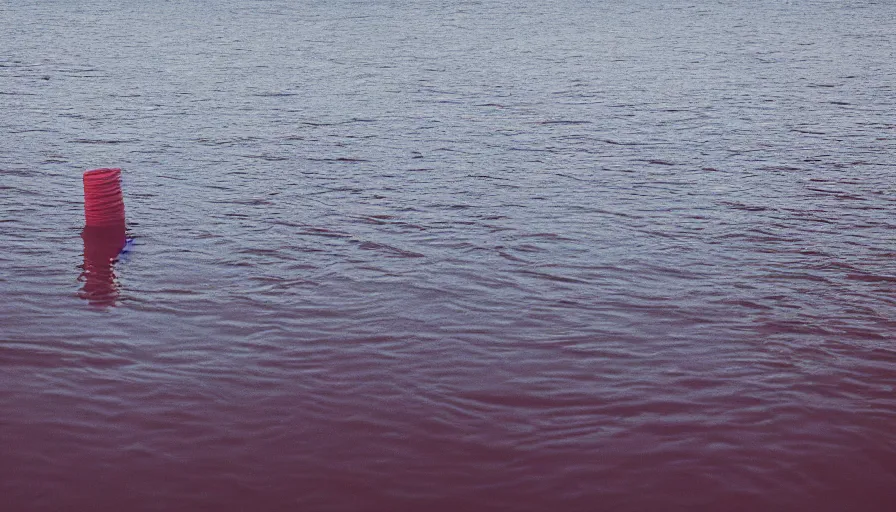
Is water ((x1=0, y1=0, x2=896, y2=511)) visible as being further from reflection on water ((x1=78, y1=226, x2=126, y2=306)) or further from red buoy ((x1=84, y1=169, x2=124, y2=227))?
red buoy ((x1=84, y1=169, x2=124, y2=227))

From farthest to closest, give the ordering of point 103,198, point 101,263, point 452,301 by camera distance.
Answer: point 103,198 → point 101,263 → point 452,301

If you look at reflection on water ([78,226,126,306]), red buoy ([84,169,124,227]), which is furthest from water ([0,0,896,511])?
red buoy ([84,169,124,227])

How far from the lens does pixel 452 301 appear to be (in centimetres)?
787

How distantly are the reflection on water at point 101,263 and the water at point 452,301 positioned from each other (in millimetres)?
42

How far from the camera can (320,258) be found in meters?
8.85

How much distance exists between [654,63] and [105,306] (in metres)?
16.0

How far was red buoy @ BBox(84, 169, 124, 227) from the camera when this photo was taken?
920 centimetres

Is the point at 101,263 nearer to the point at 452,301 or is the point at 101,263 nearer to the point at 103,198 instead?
the point at 103,198

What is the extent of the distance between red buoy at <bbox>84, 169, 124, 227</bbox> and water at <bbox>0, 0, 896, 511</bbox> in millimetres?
264

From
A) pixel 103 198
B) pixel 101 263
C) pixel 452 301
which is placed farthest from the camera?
pixel 103 198

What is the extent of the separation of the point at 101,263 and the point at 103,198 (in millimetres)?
962

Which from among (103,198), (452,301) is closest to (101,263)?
(103,198)

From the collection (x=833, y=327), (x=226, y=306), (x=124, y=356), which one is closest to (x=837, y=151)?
(x=833, y=327)

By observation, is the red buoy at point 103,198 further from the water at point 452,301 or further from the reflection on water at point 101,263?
the water at point 452,301
